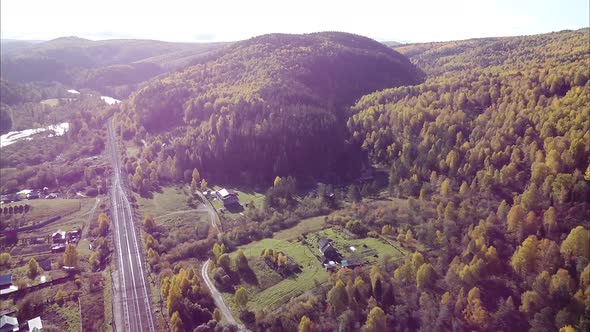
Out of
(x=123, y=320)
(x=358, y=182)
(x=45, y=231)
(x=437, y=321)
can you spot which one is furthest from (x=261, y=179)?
(x=437, y=321)

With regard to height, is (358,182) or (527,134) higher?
(527,134)

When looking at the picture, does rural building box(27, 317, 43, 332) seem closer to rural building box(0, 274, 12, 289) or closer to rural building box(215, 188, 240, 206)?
rural building box(0, 274, 12, 289)

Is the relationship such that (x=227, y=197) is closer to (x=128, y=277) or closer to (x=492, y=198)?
(x=128, y=277)

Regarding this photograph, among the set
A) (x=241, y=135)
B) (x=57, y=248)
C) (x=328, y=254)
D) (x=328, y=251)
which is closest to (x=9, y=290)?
(x=57, y=248)

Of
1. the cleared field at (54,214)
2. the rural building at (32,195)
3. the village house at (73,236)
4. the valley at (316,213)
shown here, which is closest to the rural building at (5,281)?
the valley at (316,213)

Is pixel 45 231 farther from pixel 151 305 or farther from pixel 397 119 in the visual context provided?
pixel 397 119

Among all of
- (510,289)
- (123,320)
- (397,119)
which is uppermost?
(397,119)
